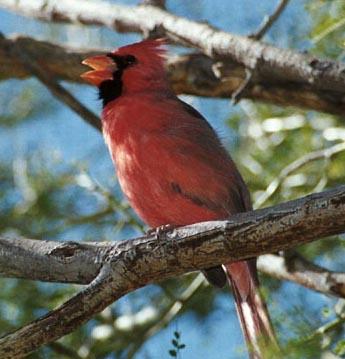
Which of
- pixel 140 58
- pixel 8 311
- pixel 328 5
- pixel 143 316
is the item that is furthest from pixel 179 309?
pixel 328 5

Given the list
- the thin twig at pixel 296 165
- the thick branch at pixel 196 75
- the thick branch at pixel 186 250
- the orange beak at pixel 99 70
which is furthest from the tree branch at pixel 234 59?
the thick branch at pixel 186 250

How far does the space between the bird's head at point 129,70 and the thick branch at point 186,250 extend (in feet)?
4.07

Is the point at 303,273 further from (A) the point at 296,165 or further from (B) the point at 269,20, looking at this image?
(B) the point at 269,20

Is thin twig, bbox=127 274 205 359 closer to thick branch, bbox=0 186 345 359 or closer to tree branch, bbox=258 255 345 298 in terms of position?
tree branch, bbox=258 255 345 298

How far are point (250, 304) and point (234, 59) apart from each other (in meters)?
1.00

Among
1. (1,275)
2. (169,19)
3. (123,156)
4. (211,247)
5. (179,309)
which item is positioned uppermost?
(169,19)

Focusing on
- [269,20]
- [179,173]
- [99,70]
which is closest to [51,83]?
[99,70]

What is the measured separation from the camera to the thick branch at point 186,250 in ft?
9.55

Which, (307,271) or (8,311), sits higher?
(8,311)

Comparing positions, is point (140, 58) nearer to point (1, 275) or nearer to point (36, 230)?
point (36, 230)

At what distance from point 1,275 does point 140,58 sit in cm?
140

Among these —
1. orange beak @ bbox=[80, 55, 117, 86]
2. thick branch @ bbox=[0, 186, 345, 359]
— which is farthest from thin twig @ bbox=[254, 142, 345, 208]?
thick branch @ bbox=[0, 186, 345, 359]

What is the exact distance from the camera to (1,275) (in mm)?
3348

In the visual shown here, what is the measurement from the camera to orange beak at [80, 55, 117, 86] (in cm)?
438
